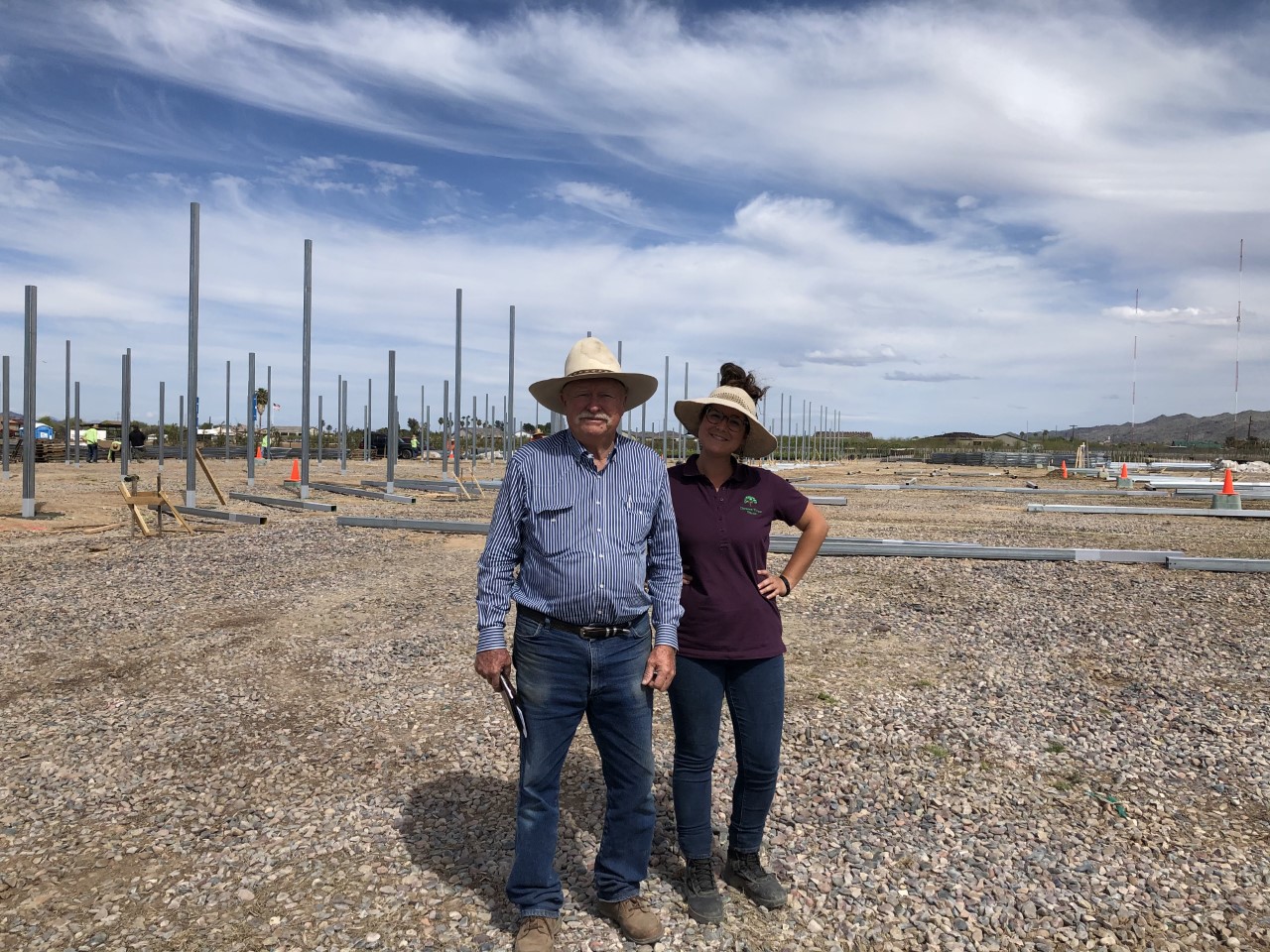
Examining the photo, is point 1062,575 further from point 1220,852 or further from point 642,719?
point 642,719

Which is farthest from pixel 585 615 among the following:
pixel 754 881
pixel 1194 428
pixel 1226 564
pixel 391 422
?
pixel 1194 428

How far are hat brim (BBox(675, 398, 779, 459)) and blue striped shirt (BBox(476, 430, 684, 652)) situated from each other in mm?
367

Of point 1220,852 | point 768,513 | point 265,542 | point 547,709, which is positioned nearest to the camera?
point 547,709

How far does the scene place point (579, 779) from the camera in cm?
431

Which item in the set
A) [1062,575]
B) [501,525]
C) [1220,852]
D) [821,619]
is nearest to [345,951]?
[501,525]

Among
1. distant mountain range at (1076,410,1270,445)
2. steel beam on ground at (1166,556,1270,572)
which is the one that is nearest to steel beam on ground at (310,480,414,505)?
steel beam on ground at (1166,556,1270,572)

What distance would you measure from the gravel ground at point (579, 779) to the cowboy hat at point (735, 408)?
1.64 m

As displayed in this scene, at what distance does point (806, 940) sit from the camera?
3.03m

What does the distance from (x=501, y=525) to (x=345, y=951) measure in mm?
1449

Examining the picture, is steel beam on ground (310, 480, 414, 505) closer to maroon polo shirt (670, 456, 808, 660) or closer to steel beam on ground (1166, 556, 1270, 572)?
steel beam on ground (1166, 556, 1270, 572)

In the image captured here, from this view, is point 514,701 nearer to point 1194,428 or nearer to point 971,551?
point 971,551

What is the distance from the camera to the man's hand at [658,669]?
2910 mm

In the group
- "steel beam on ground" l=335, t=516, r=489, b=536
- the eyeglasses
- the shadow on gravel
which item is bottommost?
the shadow on gravel

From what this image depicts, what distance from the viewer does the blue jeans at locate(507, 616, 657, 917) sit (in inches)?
112
